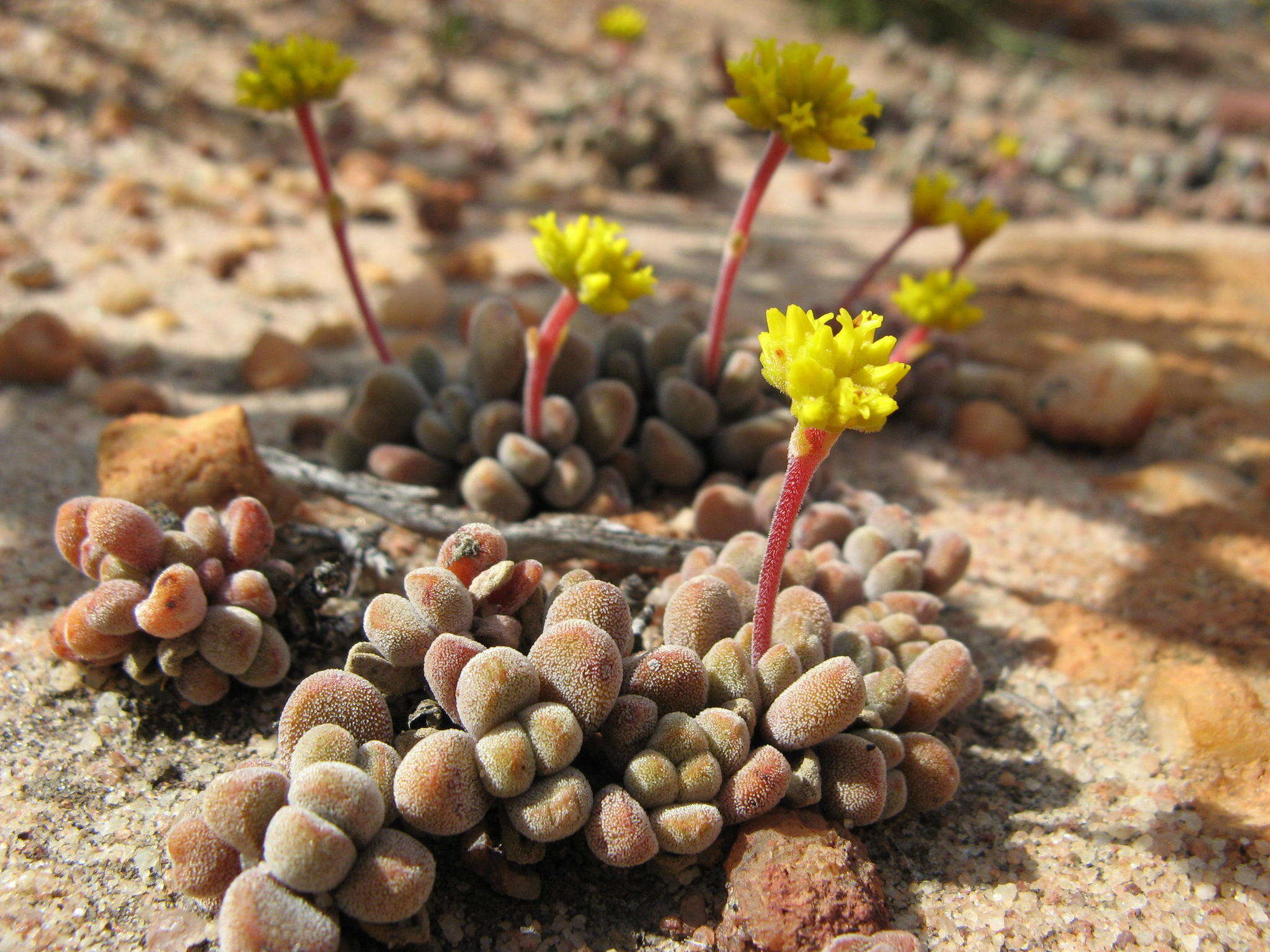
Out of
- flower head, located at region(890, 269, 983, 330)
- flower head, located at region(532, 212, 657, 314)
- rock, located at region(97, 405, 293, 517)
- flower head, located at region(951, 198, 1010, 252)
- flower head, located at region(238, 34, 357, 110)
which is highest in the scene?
flower head, located at region(238, 34, 357, 110)

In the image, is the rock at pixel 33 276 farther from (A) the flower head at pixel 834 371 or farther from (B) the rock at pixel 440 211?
(A) the flower head at pixel 834 371

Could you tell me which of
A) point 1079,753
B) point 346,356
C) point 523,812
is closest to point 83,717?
point 523,812

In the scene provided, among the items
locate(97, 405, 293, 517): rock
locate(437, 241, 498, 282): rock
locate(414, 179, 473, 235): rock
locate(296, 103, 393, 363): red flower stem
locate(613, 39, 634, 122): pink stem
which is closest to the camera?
locate(97, 405, 293, 517): rock

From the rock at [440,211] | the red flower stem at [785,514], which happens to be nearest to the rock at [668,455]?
the red flower stem at [785,514]

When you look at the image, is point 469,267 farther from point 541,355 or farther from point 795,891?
point 795,891

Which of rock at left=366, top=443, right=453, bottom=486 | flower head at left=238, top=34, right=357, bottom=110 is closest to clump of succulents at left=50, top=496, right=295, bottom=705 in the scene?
rock at left=366, top=443, right=453, bottom=486

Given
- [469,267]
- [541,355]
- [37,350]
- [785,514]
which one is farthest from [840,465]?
[37,350]

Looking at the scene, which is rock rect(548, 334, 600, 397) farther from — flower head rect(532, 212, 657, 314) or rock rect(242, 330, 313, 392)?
rock rect(242, 330, 313, 392)
